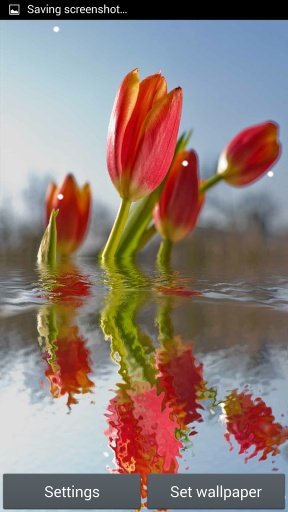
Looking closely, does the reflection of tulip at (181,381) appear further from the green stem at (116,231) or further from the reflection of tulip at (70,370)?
the green stem at (116,231)

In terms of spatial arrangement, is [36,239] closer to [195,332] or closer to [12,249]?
[12,249]

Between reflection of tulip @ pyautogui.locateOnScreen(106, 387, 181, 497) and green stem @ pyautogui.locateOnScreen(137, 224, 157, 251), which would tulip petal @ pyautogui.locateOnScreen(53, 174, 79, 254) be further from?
reflection of tulip @ pyautogui.locateOnScreen(106, 387, 181, 497)

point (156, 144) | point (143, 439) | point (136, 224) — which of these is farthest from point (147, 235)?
point (143, 439)

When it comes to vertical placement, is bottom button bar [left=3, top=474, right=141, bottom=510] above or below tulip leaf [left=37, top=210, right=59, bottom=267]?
below
